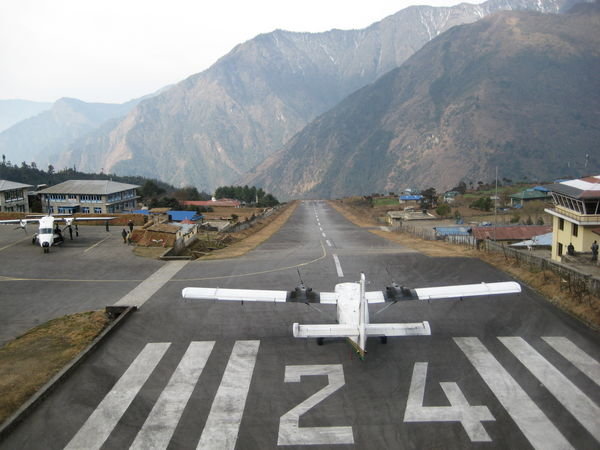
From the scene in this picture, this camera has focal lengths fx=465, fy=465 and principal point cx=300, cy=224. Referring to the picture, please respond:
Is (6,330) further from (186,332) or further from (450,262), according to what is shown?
(450,262)

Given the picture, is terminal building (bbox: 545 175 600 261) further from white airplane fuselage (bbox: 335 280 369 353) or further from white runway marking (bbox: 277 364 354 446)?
white runway marking (bbox: 277 364 354 446)

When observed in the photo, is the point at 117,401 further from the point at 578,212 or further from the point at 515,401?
the point at 578,212

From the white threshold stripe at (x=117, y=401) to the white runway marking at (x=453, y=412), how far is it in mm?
11242

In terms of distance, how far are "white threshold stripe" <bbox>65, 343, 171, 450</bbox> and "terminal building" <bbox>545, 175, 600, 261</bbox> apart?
169 feet

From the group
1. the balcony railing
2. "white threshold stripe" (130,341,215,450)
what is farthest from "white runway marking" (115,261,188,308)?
the balcony railing

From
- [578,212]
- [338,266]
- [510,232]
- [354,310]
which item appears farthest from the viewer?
[510,232]

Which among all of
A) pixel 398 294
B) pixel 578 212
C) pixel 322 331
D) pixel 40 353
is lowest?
pixel 40 353

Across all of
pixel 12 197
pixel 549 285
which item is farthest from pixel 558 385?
pixel 12 197

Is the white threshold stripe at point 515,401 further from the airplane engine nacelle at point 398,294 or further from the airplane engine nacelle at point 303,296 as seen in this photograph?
the airplane engine nacelle at point 303,296

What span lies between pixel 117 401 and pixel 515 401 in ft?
53.2

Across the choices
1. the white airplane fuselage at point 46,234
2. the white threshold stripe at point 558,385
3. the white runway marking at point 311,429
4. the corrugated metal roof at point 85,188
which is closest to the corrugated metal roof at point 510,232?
the white threshold stripe at point 558,385

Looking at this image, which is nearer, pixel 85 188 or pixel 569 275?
pixel 569 275

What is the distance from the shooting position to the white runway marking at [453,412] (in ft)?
55.3

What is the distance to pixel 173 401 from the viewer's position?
758 inches
